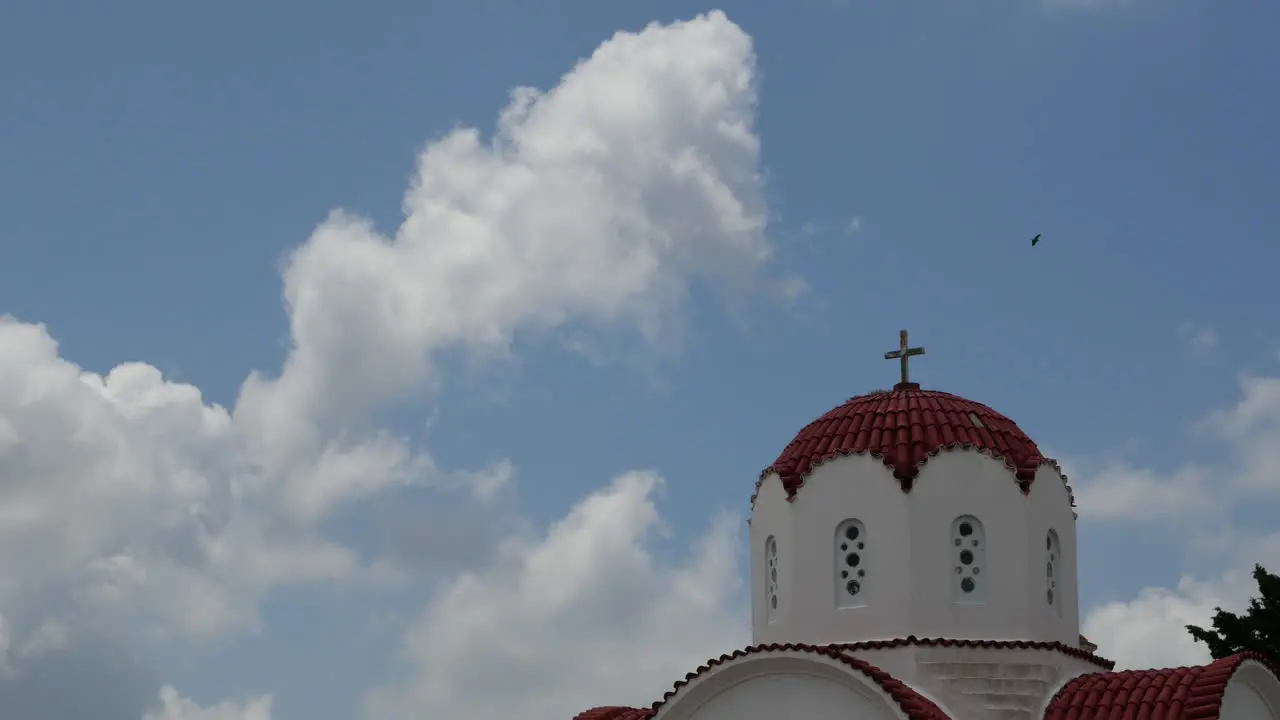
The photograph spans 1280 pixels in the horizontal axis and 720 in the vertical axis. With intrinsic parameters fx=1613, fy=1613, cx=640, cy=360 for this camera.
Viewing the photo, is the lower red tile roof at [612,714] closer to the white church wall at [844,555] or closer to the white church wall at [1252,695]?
the white church wall at [844,555]

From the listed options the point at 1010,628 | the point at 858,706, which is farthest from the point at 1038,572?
the point at 858,706

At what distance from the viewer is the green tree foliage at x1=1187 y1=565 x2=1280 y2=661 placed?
31453mm

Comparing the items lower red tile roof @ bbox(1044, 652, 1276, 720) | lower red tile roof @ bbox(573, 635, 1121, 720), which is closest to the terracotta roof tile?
lower red tile roof @ bbox(573, 635, 1121, 720)

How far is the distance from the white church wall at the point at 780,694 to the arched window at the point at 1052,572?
392cm

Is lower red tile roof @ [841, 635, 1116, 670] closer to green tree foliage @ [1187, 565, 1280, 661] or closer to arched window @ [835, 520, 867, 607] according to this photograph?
arched window @ [835, 520, 867, 607]

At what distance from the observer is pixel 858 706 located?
18547 millimetres

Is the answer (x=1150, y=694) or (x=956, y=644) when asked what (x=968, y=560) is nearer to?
(x=956, y=644)

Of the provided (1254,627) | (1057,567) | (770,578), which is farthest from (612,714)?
(1254,627)

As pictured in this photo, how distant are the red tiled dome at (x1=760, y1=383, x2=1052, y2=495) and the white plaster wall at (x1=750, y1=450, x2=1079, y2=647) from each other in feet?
0.54

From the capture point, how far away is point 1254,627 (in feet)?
104

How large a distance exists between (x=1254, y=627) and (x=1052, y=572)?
39.6 ft

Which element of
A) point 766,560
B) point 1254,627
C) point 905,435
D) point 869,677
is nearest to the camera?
point 869,677

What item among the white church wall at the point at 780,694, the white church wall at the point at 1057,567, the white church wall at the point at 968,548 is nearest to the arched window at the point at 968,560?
the white church wall at the point at 968,548

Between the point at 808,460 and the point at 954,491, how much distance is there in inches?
79.6
